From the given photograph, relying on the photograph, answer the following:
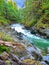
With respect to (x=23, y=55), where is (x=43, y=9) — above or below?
below

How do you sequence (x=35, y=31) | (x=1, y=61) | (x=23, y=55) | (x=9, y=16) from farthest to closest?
(x=9, y=16), (x=35, y=31), (x=23, y=55), (x=1, y=61)

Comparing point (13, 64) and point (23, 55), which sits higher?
point (13, 64)

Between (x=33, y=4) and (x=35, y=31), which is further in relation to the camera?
(x=33, y=4)

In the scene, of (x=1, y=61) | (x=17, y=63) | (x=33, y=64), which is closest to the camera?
(x=1, y=61)

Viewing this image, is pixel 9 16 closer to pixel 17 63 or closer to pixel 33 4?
pixel 33 4

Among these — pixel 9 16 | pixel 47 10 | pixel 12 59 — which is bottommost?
pixel 9 16

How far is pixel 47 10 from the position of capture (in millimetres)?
35531

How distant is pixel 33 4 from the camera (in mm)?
42531

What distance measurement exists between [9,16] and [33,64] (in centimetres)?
5592

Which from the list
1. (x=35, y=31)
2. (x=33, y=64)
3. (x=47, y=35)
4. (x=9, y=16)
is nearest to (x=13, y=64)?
(x=33, y=64)

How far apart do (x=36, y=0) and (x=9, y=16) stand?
23189 mm

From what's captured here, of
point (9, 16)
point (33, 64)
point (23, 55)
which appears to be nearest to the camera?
point (33, 64)

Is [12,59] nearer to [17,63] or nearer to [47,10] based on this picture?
[17,63]

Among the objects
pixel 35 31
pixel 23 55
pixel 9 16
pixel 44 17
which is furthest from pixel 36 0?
pixel 23 55
